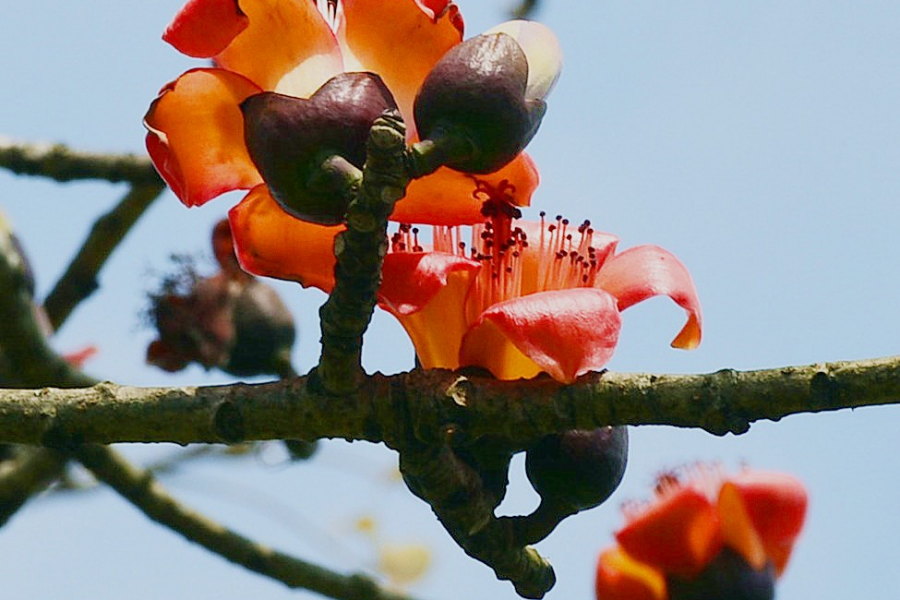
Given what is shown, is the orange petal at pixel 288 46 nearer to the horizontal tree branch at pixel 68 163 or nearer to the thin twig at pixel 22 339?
the thin twig at pixel 22 339

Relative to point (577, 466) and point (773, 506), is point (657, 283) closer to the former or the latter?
point (577, 466)

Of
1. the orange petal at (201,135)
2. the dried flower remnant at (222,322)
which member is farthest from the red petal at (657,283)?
the dried flower remnant at (222,322)

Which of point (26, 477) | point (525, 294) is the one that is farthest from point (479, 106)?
point (26, 477)

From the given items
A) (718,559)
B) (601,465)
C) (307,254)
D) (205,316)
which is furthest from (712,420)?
(205,316)

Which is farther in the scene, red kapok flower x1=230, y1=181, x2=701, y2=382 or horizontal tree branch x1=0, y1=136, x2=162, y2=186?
horizontal tree branch x1=0, y1=136, x2=162, y2=186

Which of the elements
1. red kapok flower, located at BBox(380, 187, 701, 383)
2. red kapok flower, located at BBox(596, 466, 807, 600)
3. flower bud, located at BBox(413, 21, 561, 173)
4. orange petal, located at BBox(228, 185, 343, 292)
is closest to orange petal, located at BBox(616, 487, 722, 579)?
red kapok flower, located at BBox(596, 466, 807, 600)

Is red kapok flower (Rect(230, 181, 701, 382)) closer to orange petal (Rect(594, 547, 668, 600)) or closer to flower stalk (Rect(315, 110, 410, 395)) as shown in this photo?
flower stalk (Rect(315, 110, 410, 395))
